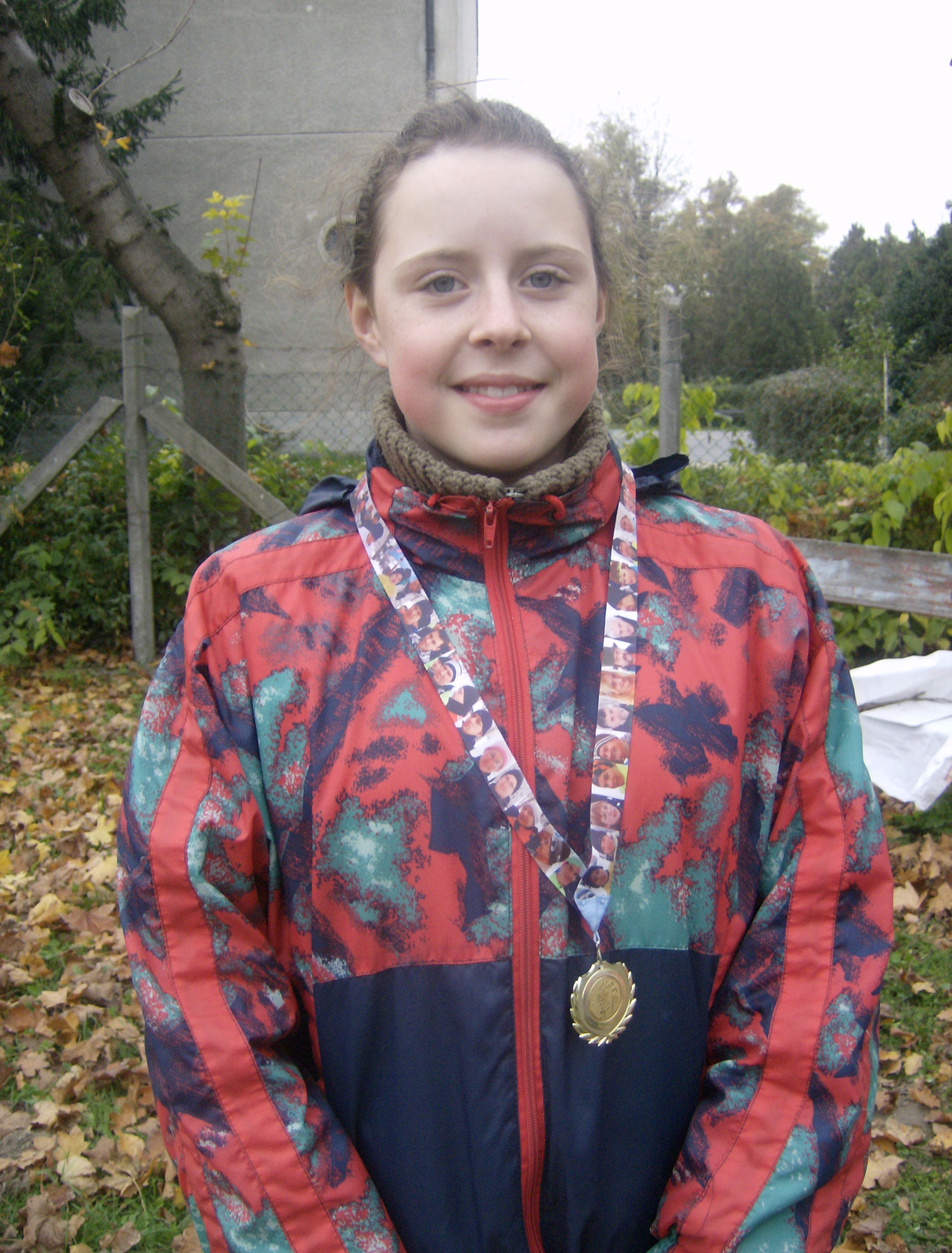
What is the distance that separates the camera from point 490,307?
4.32 ft

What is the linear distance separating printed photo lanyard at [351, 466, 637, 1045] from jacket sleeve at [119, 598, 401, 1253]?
0.26 m

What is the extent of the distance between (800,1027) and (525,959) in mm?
377

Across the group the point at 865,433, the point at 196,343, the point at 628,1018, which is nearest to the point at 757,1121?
the point at 628,1018

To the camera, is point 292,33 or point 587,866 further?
point 292,33

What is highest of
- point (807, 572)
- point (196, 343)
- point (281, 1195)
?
point (196, 343)

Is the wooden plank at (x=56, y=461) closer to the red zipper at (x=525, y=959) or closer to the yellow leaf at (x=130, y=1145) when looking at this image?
the yellow leaf at (x=130, y=1145)

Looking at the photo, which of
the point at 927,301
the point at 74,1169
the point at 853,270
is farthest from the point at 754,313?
the point at 74,1169

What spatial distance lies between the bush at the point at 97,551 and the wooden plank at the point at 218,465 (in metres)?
0.50

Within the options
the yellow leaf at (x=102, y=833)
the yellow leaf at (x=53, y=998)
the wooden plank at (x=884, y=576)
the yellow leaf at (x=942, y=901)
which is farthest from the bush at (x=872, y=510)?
the yellow leaf at (x=53, y=998)

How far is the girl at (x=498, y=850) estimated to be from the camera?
1190mm

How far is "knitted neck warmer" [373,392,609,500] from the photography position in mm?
1320

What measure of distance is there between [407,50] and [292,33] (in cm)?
171

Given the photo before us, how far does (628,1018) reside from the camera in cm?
122

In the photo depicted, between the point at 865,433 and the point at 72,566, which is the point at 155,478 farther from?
the point at 865,433
